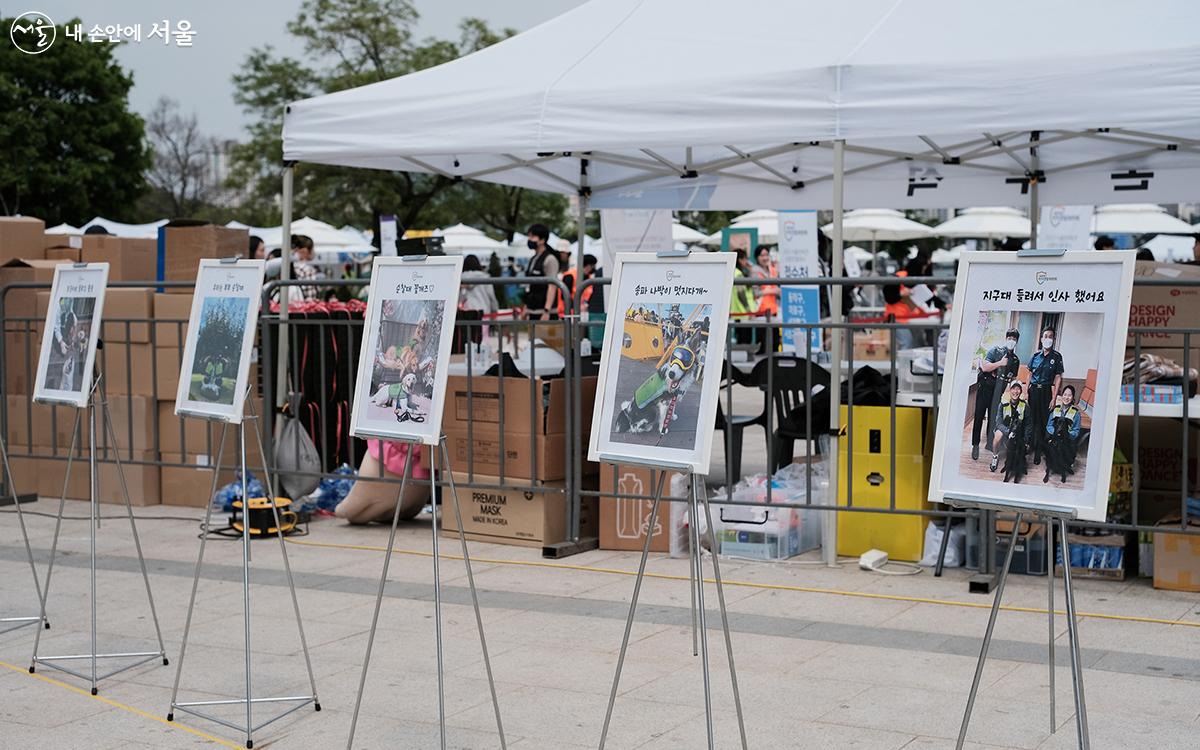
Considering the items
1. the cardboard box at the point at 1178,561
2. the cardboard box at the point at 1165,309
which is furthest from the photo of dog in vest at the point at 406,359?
the cardboard box at the point at 1178,561

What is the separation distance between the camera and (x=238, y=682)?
5.59 metres

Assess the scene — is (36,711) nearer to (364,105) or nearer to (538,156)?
(364,105)

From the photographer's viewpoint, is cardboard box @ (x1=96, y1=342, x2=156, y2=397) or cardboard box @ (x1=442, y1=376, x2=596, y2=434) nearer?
cardboard box @ (x1=442, y1=376, x2=596, y2=434)

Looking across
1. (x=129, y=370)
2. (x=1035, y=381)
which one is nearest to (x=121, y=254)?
(x=129, y=370)

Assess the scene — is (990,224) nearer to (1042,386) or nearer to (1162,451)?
(1162,451)

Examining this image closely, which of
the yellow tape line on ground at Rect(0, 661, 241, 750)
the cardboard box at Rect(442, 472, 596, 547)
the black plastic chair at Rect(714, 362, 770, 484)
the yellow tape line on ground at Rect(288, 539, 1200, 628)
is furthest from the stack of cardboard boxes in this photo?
the yellow tape line on ground at Rect(0, 661, 241, 750)

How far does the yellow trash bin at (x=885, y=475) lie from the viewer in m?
7.41

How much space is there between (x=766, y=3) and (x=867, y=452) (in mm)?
2940

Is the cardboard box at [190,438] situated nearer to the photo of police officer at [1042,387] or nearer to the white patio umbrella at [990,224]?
the photo of police officer at [1042,387]

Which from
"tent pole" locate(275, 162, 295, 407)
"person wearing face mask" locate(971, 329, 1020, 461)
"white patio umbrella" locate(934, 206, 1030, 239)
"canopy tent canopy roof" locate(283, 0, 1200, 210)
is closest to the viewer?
"person wearing face mask" locate(971, 329, 1020, 461)

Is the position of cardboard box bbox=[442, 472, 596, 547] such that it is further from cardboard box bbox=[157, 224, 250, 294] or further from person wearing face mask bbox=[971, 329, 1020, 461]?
person wearing face mask bbox=[971, 329, 1020, 461]

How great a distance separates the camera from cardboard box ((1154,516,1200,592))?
22.3 feet

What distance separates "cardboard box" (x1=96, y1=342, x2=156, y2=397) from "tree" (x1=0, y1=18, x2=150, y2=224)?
124 ft

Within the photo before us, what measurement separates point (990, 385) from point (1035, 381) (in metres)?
0.13
